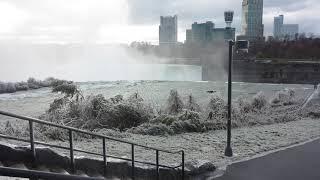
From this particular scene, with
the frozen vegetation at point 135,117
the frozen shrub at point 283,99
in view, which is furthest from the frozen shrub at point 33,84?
the frozen shrub at point 283,99

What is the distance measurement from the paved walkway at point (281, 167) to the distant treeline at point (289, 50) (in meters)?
101

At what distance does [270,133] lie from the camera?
17.0 metres

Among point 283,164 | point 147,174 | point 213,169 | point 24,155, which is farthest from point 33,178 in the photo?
point 283,164

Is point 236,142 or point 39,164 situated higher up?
point 39,164

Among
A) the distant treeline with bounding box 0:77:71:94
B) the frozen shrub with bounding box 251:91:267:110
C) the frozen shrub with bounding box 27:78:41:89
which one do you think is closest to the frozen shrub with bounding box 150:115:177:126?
the frozen shrub with bounding box 251:91:267:110

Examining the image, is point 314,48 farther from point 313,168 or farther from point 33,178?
point 33,178

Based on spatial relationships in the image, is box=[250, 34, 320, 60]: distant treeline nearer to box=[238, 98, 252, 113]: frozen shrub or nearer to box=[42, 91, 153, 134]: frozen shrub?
box=[238, 98, 252, 113]: frozen shrub

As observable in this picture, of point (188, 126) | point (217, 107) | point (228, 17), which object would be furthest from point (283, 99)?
point (228, 17)

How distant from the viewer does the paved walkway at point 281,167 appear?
418 inches

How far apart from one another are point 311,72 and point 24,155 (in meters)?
86.1

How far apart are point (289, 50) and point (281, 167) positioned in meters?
112

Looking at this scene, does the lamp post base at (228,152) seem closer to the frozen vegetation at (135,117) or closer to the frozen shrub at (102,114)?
the frozen vegetation at (135,117)

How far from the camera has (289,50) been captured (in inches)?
4577

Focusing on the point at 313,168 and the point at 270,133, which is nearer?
the point at 313,168
